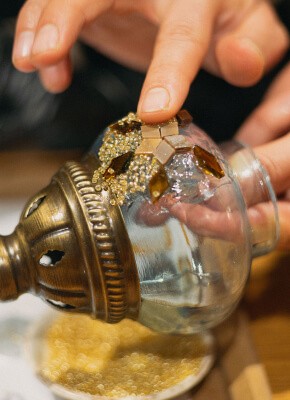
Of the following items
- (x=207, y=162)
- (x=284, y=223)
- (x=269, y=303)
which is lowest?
(x=269, y=303)

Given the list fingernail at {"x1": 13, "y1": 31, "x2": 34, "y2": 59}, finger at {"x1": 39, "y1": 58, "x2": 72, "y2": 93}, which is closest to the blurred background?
finger at {"x1": 39, "y1": 58, "x2": 72, "y2": 93}

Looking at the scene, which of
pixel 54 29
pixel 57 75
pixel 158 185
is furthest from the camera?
pixel 57 75

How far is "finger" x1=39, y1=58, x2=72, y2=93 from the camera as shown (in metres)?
0.69

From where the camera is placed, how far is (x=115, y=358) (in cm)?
60

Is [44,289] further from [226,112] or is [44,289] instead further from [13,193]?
[226,112]

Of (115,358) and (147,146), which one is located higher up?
(147,146)

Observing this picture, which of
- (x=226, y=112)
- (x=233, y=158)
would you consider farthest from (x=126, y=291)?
(x=226, y=112)

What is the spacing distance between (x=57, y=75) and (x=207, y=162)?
0.27 meters

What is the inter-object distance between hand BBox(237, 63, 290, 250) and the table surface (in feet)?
0.24

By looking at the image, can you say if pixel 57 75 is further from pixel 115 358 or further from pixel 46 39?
pixel 115 358

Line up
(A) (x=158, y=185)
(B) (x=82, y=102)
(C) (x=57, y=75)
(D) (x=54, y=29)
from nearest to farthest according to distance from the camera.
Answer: (A) (x=158, y=185), (D) (x=54, y=29), (C) (x=57, y=75), (B) (x=82, y=102)

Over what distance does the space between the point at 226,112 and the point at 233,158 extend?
402mm

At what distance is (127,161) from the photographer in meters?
0.48

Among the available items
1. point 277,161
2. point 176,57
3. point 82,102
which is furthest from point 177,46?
point 82,102
